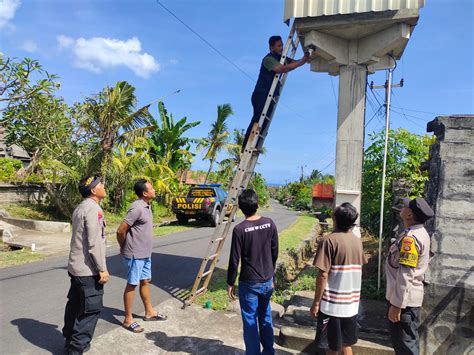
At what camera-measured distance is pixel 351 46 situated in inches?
221

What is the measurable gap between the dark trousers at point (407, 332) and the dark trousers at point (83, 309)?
3078mm

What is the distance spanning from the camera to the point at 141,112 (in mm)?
14750

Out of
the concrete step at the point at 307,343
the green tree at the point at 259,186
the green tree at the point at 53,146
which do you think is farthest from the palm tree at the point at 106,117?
the green tree at the point at 259,186

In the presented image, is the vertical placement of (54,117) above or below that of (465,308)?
above

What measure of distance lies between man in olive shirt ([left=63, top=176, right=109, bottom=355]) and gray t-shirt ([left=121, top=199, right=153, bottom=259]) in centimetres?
74

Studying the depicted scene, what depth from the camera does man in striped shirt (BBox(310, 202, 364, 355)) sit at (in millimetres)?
3291

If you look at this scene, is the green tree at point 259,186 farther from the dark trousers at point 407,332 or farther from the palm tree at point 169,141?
the dark trousers at point 407,332

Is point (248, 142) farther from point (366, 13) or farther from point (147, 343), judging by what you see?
point (147, 343)

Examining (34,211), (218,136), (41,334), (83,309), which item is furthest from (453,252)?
(218,136)

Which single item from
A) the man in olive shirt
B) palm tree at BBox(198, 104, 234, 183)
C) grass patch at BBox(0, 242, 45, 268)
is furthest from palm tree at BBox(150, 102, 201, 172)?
the man in olive shirt

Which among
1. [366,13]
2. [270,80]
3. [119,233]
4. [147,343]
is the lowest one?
[147,343]

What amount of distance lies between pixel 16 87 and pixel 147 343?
306 inches

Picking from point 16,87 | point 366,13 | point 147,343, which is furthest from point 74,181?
point 366,13

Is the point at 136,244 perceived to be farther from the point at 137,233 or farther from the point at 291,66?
the point at 291,66
